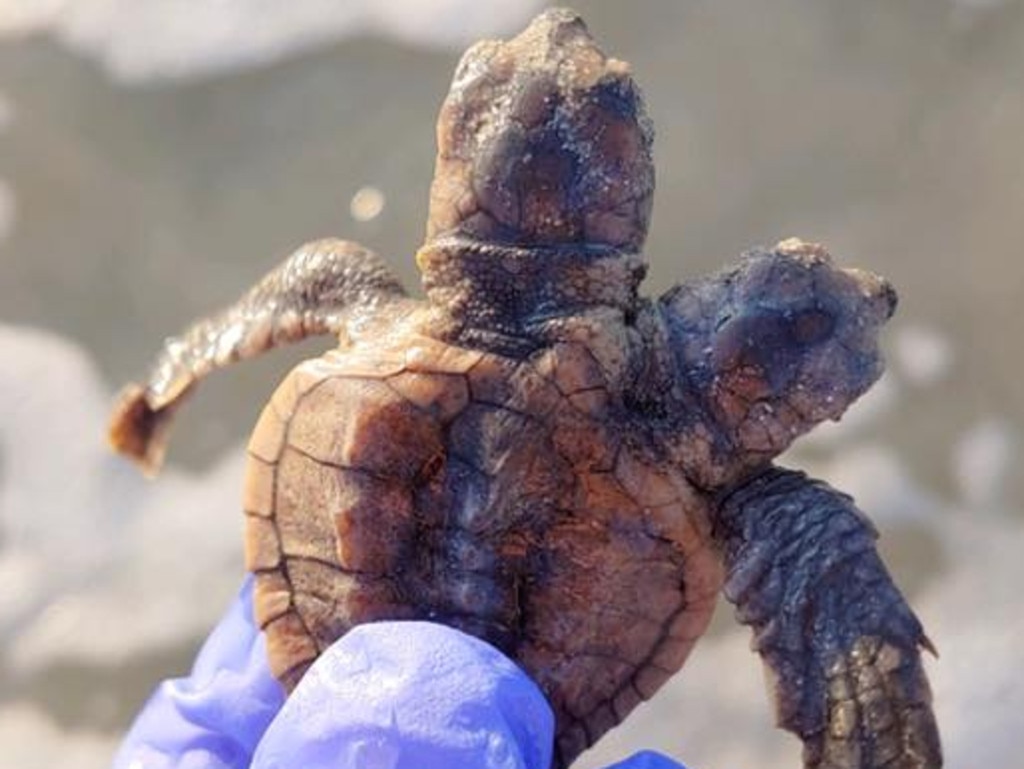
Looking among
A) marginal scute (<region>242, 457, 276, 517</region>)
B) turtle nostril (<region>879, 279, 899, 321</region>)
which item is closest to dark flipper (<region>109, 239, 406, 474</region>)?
marginal scute (<region>242, 457, 276, 517</region>)

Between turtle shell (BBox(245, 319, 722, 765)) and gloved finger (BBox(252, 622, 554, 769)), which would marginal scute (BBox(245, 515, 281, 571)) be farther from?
gloved finger (BBox(252, 622, 554, 769))

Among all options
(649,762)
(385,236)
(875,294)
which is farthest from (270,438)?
(385,236)

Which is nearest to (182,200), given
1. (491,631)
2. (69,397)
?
(69,397)

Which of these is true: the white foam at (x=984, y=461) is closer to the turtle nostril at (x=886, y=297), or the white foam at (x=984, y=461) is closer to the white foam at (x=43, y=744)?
the turtle nostril at (x=886, y=297)

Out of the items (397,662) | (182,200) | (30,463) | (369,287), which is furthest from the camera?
(182,200)

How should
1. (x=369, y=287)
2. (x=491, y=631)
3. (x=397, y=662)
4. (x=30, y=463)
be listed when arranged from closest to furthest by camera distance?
(x=397, y=662)
(x=491, y=631)
(x=369, y=287)
(x=30, y=463)

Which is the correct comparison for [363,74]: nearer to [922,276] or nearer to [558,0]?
[558,0]
